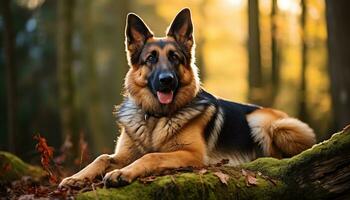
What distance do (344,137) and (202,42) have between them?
78.2 ft

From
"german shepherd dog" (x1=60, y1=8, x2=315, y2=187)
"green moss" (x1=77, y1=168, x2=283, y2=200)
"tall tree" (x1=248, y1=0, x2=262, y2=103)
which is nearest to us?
"green moss" (x1=77, y1=168, x2=283, y2=200)

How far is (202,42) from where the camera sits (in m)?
28.7

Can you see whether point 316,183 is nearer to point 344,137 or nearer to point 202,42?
point 344,137

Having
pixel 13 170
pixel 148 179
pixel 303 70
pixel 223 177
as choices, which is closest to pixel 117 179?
pixel 148 179

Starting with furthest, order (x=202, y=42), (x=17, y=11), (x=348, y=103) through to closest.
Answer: (x=202, y=42) → (x=17, y=11) → (x=348, y=103)

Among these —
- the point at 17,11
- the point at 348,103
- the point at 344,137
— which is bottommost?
the point at 348,103

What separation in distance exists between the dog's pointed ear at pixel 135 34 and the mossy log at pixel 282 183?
7.58ft

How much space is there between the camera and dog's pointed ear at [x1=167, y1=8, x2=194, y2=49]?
694 cm

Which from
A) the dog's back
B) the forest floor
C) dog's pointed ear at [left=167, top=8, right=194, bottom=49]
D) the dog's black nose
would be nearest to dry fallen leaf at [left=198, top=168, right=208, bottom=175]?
the forest floor

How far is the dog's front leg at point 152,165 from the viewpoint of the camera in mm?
4879

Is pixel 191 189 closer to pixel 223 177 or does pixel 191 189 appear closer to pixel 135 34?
pixel 223 177

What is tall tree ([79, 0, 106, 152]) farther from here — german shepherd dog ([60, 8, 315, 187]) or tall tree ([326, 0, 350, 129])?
german shepherd dog ([60, 8, 315, 187])

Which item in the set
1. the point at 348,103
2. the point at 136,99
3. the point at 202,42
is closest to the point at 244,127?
the point at 136,99

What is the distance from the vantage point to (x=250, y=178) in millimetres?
5227
